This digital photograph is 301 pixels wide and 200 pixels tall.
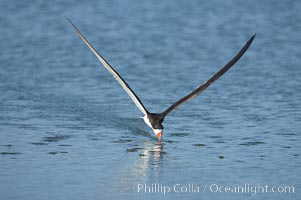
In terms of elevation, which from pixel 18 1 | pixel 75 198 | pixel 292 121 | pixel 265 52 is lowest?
pixel 75 198

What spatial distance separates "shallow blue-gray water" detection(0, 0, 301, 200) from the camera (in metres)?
8.70

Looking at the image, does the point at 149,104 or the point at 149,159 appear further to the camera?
the point at 149,104

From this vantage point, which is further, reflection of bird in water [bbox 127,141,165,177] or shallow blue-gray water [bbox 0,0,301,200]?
reflection of bird in water [bbox 127,141,165,177]

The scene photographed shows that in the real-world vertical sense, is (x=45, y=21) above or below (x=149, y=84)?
above

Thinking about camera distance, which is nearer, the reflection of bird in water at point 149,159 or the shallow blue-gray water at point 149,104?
the shallow blue-gray water at point 149,104

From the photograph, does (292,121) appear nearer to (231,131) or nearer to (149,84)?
(231,131)

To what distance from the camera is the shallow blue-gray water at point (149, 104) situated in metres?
8.70

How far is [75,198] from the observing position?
7922 mm

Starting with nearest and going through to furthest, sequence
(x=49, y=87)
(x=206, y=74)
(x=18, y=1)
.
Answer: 1. (x=49, y=87)
2. (x=206, y=74)
3. (x=18, y=1)

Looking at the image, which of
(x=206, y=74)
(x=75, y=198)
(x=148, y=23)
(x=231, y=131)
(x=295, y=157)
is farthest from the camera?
(x=148, y=23)

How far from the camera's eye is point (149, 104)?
502 inches

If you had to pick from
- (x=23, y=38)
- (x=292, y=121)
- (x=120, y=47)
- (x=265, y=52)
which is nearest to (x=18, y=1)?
(x=23, y=38)

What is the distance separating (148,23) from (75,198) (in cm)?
1332

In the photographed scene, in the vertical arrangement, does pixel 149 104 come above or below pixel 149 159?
above
